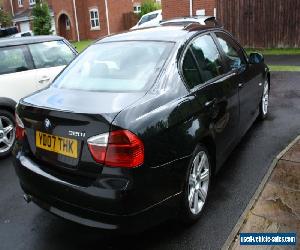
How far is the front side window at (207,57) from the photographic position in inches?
156

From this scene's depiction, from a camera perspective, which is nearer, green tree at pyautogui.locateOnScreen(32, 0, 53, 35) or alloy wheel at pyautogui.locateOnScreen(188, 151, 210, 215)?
alloy wheel at pyautogui.locateOnScreen(188, 151, 210, 215)

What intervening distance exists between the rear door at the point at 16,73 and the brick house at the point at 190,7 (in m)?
15.4

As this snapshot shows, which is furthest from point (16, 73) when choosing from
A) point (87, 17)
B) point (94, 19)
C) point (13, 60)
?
point (87, 17)

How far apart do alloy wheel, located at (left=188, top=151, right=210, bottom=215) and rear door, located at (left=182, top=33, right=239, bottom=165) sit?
0.29 m

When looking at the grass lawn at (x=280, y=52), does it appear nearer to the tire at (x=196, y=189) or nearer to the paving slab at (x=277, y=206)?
the paving slab at (x=277, y=206)

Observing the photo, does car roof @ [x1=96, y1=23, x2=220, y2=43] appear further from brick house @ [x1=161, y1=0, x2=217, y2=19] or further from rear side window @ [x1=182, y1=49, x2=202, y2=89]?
brick house @ [x1=161, y1=0, x2=217, y2=19]

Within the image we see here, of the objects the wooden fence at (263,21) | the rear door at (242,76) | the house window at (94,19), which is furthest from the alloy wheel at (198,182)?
Answer: the house window at (94,19)

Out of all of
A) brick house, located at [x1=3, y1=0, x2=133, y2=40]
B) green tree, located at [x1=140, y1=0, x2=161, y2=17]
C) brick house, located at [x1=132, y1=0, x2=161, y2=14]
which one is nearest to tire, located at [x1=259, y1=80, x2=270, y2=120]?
brick house, located at [x1=3, y1=0, x2=133, y2=40]

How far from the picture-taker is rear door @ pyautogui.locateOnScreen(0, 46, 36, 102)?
5.92 m

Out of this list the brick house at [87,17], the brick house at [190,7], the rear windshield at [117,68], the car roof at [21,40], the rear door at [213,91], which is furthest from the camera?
the brick house at [87,17]

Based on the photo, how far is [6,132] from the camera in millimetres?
5805

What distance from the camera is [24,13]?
41.2m

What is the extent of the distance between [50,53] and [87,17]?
29.7 m

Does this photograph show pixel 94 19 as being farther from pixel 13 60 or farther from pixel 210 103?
pixel 210 103
